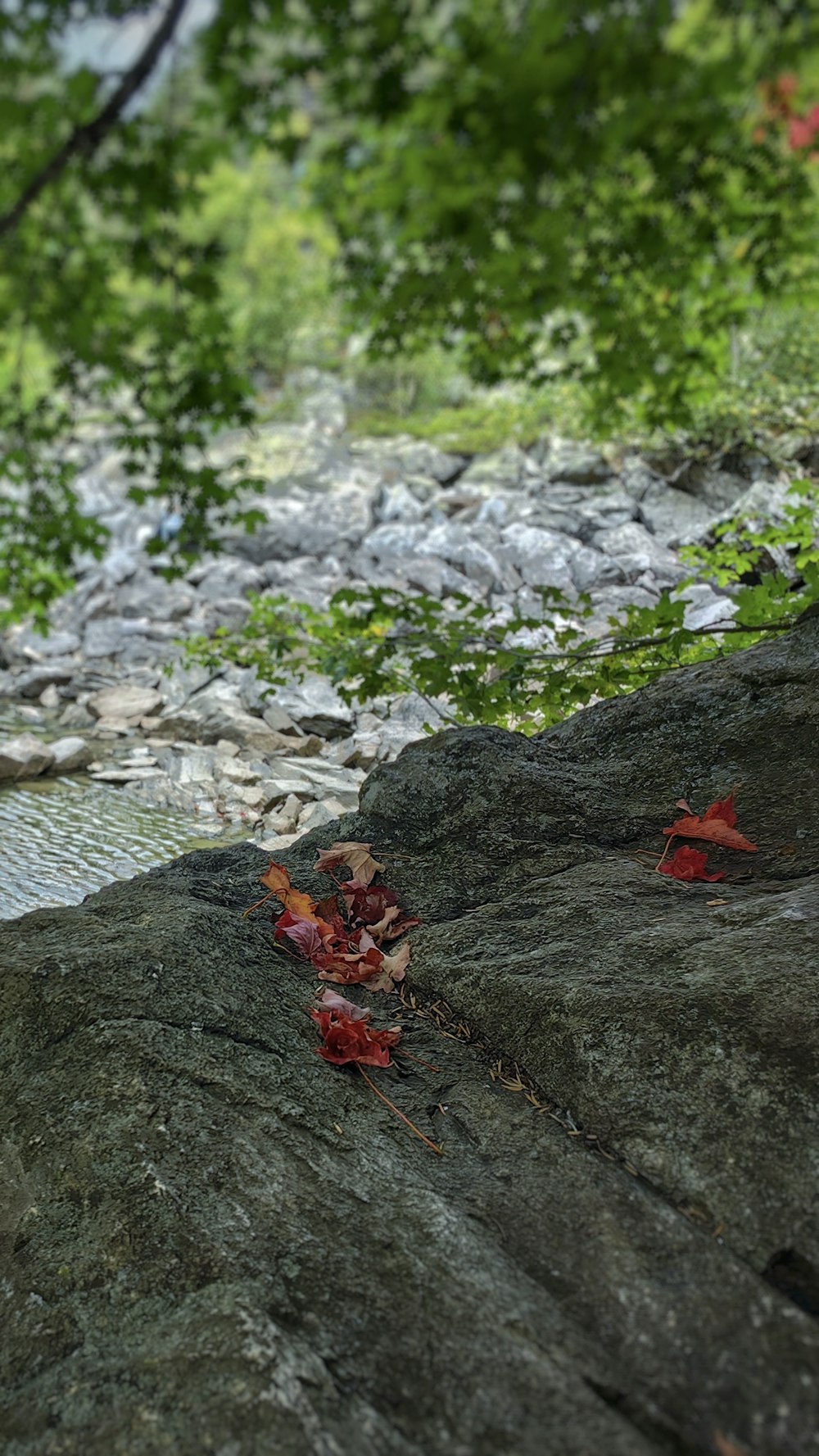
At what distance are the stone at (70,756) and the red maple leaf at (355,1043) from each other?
8.47 m

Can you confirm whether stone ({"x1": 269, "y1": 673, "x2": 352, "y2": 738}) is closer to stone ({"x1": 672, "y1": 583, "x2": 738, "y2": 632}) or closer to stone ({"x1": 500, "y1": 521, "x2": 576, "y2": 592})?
stone ({"x1": 672, "y1": 583, "x2": 738, "y2": 632})

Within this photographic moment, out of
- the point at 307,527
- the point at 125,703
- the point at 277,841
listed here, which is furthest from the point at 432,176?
the point at 307,527

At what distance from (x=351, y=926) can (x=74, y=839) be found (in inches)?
237

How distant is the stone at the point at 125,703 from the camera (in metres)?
11.9

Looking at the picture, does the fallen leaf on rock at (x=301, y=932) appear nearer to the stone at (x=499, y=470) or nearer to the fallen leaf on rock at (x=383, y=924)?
the fallen leaf on rock at (x=383, y=924)

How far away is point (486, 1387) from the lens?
1.35 metres

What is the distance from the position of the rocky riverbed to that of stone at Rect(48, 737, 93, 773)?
19 millimetres

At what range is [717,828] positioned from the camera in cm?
263

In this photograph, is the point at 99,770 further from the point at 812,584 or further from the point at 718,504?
the point at 718,504

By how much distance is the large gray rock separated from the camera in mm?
1338

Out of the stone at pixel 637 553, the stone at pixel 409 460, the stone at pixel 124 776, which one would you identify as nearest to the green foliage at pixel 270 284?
the stone at pixel 409 460

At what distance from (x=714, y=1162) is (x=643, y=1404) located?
0.46 meters

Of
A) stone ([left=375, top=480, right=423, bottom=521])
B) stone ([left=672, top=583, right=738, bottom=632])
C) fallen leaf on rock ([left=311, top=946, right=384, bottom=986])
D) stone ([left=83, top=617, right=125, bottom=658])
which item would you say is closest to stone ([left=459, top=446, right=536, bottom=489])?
stone ([left=375, top=480, right=423, bottom=521])

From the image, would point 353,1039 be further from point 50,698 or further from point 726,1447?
point 50,698
